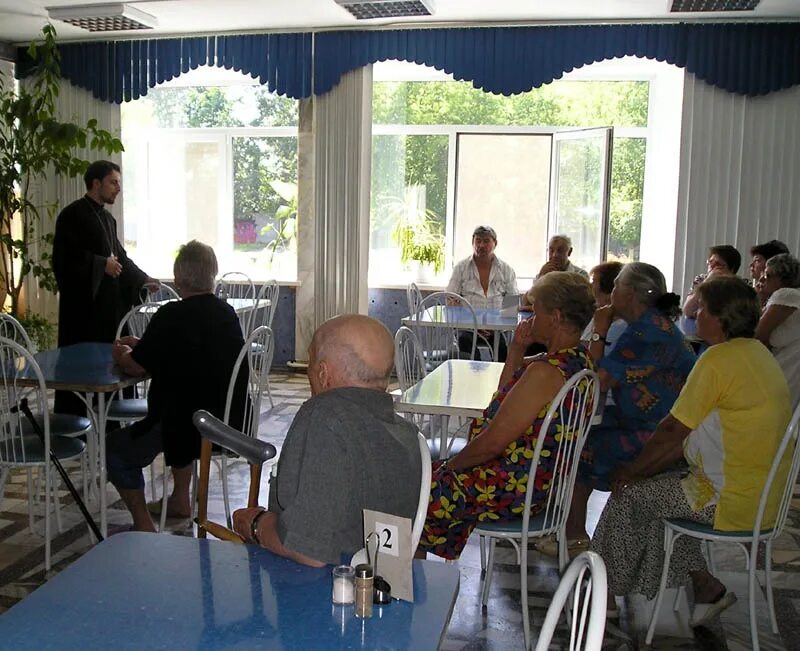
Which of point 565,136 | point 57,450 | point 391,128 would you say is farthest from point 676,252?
point 57,450

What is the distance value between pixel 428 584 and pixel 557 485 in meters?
1.11

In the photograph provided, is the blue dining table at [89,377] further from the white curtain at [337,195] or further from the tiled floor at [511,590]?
the white curtain at [337,195]

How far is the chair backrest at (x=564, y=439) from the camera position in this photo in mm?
2182

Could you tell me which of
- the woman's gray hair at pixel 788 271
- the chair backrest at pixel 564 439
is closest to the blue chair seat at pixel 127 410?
the chair backrest at pixel 564 439

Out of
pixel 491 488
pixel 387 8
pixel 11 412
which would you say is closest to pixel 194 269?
pixel 11 412

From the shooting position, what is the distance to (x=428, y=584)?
1.31 meters

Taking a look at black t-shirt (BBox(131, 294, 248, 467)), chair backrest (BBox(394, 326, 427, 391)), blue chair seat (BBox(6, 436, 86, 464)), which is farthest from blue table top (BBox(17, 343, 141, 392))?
chair backrest (BBox(394, 326, 427, 391))

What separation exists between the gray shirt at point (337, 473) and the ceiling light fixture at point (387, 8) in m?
4.54

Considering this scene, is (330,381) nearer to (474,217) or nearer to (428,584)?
(428,584)

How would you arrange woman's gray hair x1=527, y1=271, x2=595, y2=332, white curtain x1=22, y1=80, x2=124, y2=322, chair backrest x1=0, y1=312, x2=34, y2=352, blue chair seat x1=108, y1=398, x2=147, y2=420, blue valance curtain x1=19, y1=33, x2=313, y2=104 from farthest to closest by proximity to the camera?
white curtain x1=22, y1=80, x2=124, y2=322, blue valance curtain x1=19, y1=33, x2=313, y2=104, blue chair seat x1=108, y1=398, x2=147, y2=420, chair backrest x1=0, y1=312, x2=34, y2=352, woman's gray hair x1=527, y1=271, x2=595, y2=332

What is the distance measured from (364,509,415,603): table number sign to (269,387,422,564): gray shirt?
0.15m

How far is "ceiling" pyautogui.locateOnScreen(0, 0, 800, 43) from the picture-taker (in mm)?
5543

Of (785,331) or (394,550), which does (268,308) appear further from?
(394,550)

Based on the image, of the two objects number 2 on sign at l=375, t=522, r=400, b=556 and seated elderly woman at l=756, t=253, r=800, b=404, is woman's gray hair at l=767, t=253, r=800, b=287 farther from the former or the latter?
number 2 on sign at l=375, t=522, r=400, b=556
